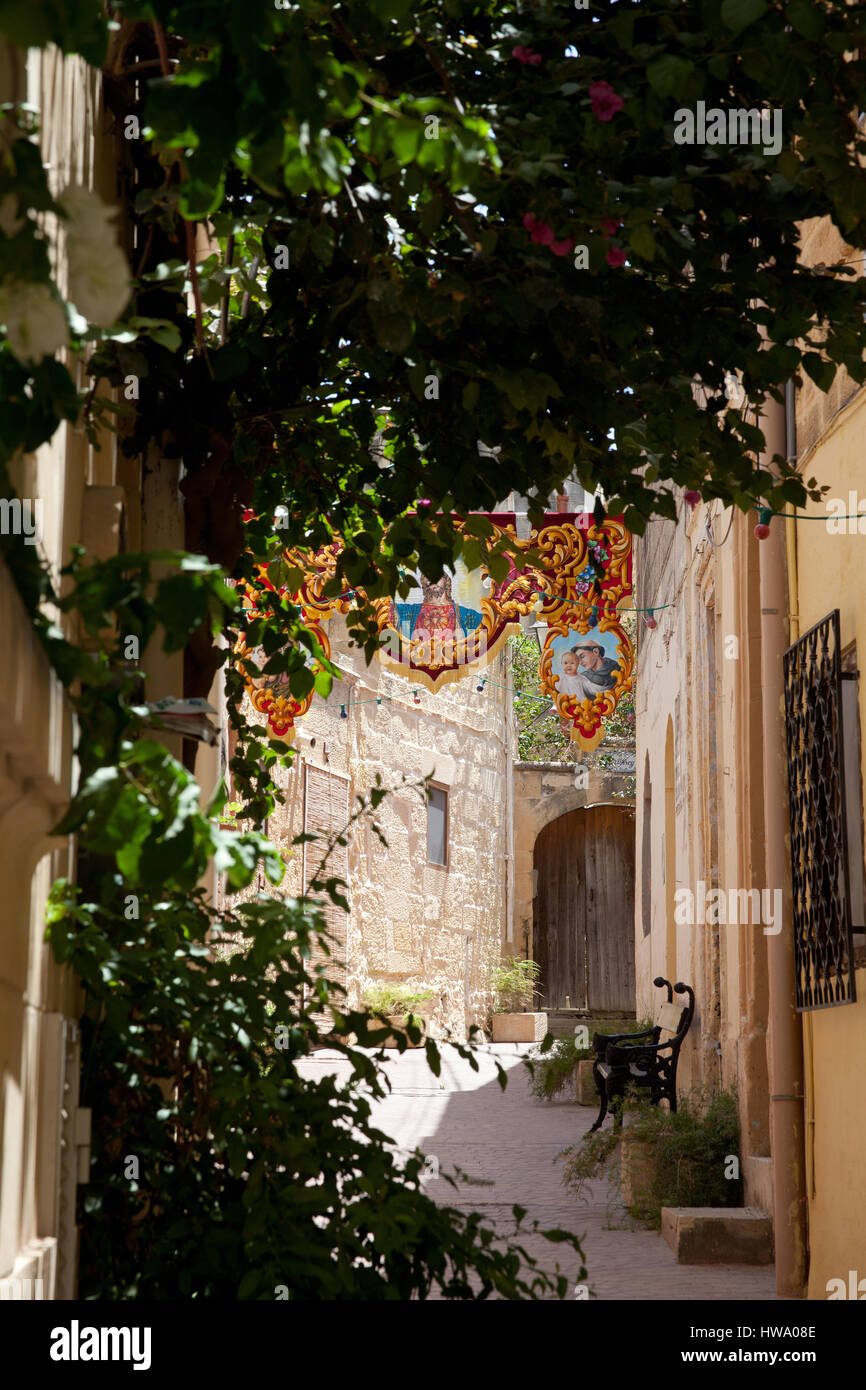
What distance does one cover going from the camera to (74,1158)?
223cm

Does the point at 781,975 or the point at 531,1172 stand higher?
the point at 781,975

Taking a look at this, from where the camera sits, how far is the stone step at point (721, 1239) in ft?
18.6

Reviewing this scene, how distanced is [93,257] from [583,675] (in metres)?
7.55

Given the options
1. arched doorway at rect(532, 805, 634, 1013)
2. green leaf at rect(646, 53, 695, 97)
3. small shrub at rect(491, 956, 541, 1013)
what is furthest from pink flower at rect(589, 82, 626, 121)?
arched doorway at rect(532, 805, 634, 1013)

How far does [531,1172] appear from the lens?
309 inches

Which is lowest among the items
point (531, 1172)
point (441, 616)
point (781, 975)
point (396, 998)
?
point (531, 1172)

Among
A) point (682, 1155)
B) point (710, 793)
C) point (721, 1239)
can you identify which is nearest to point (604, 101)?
point (721, 1239)

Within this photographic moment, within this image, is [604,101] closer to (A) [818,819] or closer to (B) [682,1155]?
(A) [818,819]

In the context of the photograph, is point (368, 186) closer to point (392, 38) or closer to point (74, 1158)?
point (392, 38)

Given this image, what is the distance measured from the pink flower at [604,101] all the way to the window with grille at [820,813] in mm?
2574

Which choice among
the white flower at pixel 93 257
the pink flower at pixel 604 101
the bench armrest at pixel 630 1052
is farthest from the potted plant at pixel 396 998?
the white flower at pixel 93 257

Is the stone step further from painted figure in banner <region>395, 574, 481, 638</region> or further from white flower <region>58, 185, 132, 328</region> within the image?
white flower <region>58, 185, 132, 328</region>

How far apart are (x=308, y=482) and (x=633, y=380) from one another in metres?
1.10

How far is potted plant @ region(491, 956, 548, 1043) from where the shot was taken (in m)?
18.2
